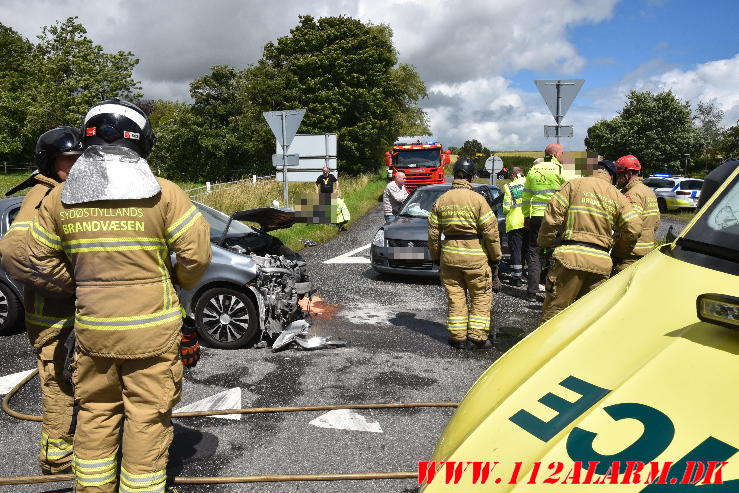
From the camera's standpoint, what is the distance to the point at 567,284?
5293mm

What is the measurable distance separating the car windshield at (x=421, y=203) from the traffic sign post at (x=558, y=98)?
236 centimetres

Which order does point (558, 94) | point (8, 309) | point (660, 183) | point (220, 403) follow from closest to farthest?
point (220, 403), point (8, 309), point (558, 94), point (660, 183)

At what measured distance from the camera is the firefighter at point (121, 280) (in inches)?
102

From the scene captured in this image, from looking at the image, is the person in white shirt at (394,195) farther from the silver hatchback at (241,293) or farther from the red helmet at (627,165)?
the silver hatchback at (241,293)

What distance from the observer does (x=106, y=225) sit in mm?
2584

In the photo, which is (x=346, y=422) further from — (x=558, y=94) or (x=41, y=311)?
(x=558, y=94)

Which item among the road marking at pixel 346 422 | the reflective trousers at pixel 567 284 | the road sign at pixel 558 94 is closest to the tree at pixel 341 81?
the road sign at pixel 558 94

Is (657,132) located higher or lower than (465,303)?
higher

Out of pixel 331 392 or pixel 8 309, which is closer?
pixel 331 392

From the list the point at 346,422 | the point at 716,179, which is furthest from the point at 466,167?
the point at 716,179

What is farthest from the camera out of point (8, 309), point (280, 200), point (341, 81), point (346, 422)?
point (341, 81)

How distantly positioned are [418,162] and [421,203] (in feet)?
49.5

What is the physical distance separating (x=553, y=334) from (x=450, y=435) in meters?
0.53

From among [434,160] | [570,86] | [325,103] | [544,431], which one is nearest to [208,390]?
[544,431]
